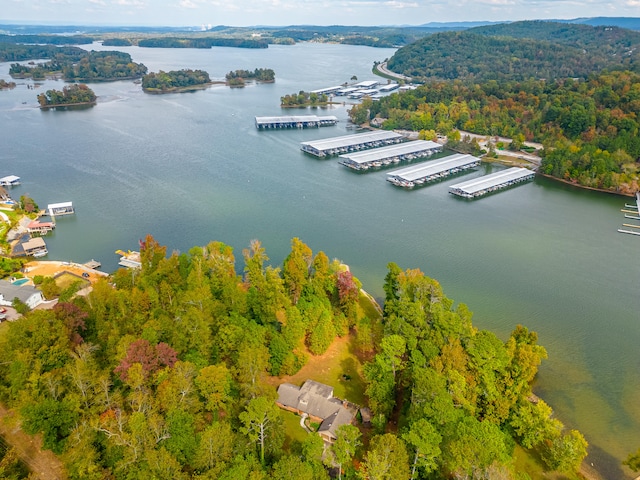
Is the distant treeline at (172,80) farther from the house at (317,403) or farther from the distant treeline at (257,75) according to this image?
the house at (317,403)

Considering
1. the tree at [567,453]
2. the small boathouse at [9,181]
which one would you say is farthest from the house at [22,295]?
the tree at [567,453]

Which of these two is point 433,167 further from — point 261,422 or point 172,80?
point 172,80

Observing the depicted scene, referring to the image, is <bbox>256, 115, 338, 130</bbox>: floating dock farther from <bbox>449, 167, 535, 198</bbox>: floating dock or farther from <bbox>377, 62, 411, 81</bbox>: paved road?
<bbox>377, 62, 411, 81</bbox>: paved road

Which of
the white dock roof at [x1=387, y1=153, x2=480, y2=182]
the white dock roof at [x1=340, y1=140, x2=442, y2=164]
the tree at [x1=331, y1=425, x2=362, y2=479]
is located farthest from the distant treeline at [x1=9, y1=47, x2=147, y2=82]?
the tree at [x1=331, y1=425, x2=362, y2=479]

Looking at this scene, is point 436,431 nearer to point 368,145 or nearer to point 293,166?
point 293,166

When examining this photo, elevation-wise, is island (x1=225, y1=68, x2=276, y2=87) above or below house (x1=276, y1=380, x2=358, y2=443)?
above
